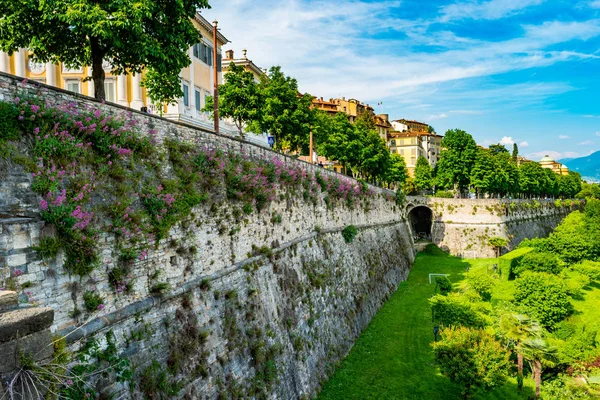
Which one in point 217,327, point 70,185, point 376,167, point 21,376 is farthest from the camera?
point 376,167

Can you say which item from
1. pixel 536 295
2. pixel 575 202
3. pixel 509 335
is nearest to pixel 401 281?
pixel 536 295

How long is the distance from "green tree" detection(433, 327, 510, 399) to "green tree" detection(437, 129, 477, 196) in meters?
48.0

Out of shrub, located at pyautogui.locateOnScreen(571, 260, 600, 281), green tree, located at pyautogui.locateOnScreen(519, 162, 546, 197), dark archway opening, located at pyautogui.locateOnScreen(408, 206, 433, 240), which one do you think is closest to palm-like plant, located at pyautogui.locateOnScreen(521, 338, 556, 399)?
shrub, located at pyautogui.locateOnScreen(571, 260, 600, 281)

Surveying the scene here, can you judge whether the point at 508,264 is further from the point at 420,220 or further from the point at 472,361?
the point at 472,361

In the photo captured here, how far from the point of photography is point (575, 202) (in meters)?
84.2

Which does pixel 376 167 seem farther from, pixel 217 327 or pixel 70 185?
pixel 70 185

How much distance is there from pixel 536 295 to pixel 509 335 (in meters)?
8.71

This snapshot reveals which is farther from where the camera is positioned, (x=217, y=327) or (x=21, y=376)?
(x=217, y=327)

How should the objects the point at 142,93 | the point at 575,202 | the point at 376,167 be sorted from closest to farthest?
the point at 142,93, the point at 376,167, the point at 575,202

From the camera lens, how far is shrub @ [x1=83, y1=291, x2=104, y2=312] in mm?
7859

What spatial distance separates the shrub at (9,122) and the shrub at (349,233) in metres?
20.8

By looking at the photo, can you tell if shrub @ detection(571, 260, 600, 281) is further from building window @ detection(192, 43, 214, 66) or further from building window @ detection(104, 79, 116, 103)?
building window @ detection(104, 79, 116, 103)

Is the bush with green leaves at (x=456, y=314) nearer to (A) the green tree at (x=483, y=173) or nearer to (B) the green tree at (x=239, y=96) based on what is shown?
(B) the green tree at (x=239, y=96)

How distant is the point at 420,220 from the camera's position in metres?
60.4
